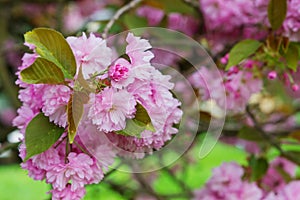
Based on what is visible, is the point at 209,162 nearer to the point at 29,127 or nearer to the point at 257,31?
the point at 257,31

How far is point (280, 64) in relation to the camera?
1105 millimetres

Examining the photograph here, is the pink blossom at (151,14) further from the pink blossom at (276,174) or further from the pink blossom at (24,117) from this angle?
the pink blossom at (24,117)

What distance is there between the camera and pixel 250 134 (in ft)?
4.40

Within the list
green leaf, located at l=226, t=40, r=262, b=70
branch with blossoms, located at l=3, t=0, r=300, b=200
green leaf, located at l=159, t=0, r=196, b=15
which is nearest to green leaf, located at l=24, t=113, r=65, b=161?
branch with blossoms, located at l=3, t=0, r=300, b=200

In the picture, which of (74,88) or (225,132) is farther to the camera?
(225,132)

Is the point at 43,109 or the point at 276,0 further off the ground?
the point at 276,0

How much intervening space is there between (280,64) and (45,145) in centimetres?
50

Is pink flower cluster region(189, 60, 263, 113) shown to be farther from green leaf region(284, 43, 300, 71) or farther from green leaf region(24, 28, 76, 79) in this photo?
green leaf region(24, 28, 76, 79)

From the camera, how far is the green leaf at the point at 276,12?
109 centimetres

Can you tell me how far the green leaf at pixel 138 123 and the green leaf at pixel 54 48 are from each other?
0.11m

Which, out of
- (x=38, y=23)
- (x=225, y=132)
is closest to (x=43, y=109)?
(x=225, y=132)

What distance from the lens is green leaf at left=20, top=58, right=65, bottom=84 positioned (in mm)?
810

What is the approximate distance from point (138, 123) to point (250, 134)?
58cm

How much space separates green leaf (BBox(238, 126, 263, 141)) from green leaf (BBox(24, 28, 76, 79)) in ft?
Result: 2.01
